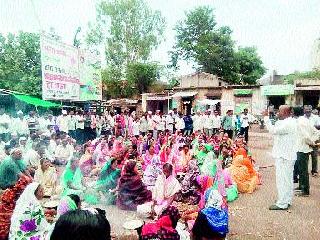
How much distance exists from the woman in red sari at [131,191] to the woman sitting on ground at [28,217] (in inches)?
124

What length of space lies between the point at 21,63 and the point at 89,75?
10805mm

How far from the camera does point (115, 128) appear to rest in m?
19.8

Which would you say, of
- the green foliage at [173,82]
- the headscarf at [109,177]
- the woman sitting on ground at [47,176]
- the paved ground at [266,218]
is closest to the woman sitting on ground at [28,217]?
the paved ground at [266,218]

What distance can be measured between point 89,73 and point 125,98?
17581 mm

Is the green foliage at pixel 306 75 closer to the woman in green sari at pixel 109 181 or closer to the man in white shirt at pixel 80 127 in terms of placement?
the man in white shirt at pixel 80 127

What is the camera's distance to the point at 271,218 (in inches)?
274

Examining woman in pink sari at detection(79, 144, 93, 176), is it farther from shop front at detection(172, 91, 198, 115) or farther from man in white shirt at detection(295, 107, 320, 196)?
shop front at detection(172, 91, 198, 115)

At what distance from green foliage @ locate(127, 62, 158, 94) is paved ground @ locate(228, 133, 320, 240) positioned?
2521 cm

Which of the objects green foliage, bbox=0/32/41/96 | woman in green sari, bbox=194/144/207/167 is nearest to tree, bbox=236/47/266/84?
green foliage, bbox=0/32/41/96

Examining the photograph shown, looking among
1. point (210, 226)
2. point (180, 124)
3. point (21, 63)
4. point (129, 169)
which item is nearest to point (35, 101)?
point (21, 63)

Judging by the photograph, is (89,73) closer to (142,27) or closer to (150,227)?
(150,227)

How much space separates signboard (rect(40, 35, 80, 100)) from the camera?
14.0m

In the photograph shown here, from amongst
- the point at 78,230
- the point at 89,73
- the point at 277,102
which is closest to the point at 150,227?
the point at 78,230

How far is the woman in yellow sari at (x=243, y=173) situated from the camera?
9141mm
